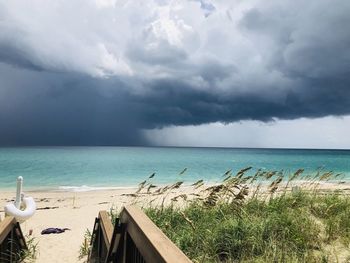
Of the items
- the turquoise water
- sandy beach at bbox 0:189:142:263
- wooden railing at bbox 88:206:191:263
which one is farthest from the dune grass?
the turquoise water

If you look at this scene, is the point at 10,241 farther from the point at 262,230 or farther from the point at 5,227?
the point at 262,230

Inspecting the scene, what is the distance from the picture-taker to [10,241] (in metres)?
4.94

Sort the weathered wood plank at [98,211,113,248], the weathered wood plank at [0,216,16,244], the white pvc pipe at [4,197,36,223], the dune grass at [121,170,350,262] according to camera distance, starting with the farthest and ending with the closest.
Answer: the white pvc pipe at [4,197,36,223], the dune grass at [121,170,350,262], the weathered wood plank at [98,211,113,248], the weathered wood plank at [0,216,16,244]

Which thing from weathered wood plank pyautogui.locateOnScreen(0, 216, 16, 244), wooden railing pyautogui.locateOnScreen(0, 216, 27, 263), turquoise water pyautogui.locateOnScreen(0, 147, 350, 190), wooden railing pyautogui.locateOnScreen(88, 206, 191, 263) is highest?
wooden railing pyautogui.locateOnScreen(88, 206, 191, 263)

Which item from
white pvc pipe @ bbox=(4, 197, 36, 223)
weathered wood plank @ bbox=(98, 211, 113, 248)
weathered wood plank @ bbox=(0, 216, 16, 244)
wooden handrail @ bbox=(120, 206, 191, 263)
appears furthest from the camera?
white pvc pipe @ bbox=(4, 197, 36, 223)

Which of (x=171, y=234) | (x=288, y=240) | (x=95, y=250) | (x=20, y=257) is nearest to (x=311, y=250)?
(x=288, y=240)

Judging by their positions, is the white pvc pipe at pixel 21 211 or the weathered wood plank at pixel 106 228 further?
the white pvc pipe at pixel 21 211

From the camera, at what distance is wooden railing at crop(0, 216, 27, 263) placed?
4.30 meters

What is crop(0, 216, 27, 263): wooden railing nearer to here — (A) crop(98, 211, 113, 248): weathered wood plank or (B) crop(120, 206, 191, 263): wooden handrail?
(A) crop(98, 211, 113, 248): weathered wood plank

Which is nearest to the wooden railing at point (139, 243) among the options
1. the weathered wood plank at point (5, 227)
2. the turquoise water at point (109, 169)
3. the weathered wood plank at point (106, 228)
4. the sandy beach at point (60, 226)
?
the weathered wood plank at point (106, 228)

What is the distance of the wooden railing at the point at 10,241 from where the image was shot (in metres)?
4.30

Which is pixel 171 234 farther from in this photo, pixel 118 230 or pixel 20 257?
pixel 118 230

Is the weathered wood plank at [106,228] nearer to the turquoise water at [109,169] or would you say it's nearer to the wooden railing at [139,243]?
the wooden railing at [139,243]

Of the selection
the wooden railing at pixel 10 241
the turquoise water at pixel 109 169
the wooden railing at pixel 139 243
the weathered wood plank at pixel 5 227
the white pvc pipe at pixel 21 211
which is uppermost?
the wooden railing at pixel 139 243
